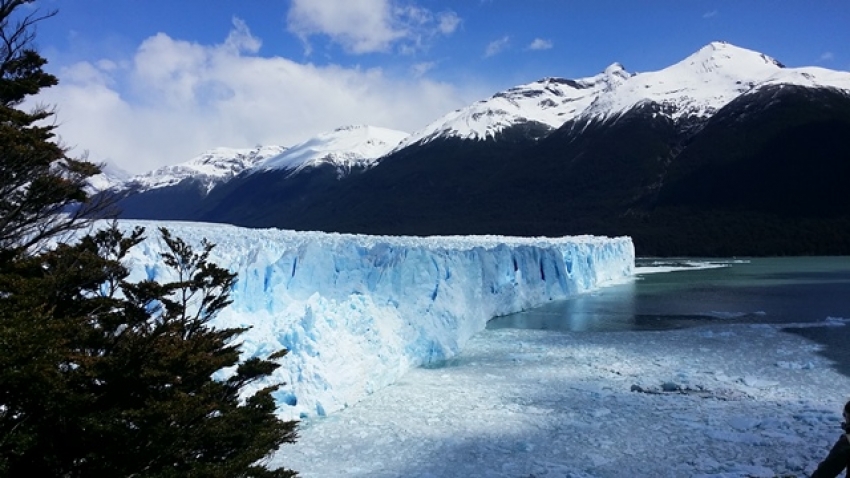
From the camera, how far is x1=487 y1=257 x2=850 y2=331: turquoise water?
1541cm

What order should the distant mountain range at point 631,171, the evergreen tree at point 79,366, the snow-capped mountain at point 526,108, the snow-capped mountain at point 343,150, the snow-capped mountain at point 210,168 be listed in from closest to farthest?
the evergreen tree at point 79,366 < the distant mountain range at point 631,171 < the snow-capped mountain at point 526,108 < the snow-capped mountain at point 343,150 < the snow-capped mountain at point 210,168

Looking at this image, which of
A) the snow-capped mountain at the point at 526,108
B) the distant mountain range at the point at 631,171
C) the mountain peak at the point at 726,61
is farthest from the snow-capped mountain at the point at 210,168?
the mountain peak at the point at 726,61

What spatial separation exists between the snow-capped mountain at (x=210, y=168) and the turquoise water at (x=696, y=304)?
135m

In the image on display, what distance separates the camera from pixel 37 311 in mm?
3070

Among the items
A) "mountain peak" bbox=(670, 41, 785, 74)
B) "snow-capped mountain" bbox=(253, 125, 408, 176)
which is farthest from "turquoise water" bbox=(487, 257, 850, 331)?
"snow-capped mountain" bbox=(253, 125, 408, 176)

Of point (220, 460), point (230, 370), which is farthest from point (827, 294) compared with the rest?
point (220, 460)

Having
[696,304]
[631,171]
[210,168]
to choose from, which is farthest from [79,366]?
[210,168]

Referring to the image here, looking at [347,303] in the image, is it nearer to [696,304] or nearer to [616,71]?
[696,304]

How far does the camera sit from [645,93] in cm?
8562

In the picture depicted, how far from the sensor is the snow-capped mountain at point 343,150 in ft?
382

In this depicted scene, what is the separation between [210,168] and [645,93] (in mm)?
121897

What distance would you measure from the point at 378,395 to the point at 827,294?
18867mm

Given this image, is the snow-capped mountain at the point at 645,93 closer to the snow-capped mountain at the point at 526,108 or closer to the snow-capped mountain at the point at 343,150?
the snow-capped mountain at the point at 526,108

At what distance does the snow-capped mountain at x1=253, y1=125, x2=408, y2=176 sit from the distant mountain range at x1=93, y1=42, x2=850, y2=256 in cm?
124
